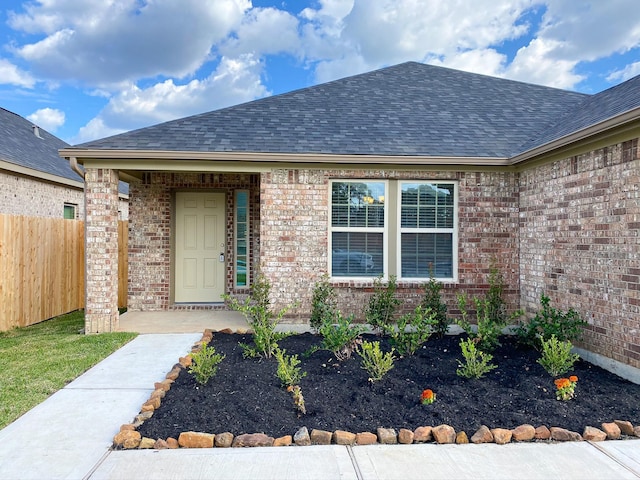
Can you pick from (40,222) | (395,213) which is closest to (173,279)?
(40,222)

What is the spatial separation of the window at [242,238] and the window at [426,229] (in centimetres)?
325

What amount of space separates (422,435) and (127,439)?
7.26 feet

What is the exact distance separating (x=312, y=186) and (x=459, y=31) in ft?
29.4

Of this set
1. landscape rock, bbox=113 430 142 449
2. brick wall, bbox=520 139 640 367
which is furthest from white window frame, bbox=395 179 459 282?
landscape rock, bbox=113 430 142 449

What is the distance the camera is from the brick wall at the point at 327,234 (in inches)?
282

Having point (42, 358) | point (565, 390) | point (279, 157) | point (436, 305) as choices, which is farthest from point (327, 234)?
point (42, 358)

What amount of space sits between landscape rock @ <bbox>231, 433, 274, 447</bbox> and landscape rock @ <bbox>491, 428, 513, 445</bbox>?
171cm

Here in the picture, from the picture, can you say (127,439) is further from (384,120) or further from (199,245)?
(384,120)

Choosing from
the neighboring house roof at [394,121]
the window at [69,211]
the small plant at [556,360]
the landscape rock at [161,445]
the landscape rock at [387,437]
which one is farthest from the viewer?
the window at [69,211]

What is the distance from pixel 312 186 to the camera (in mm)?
7176

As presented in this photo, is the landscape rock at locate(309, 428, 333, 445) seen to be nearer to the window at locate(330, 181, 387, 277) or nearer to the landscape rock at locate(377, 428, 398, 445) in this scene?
the landscape rock at locate(377, 428, 398, 445)

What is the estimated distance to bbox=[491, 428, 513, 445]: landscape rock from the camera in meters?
3.36

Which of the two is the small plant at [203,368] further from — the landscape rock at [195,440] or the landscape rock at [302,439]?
the landscape rock at [302,439]

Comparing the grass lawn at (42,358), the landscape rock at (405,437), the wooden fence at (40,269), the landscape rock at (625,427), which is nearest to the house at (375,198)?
the grass lawn at (42,358)
